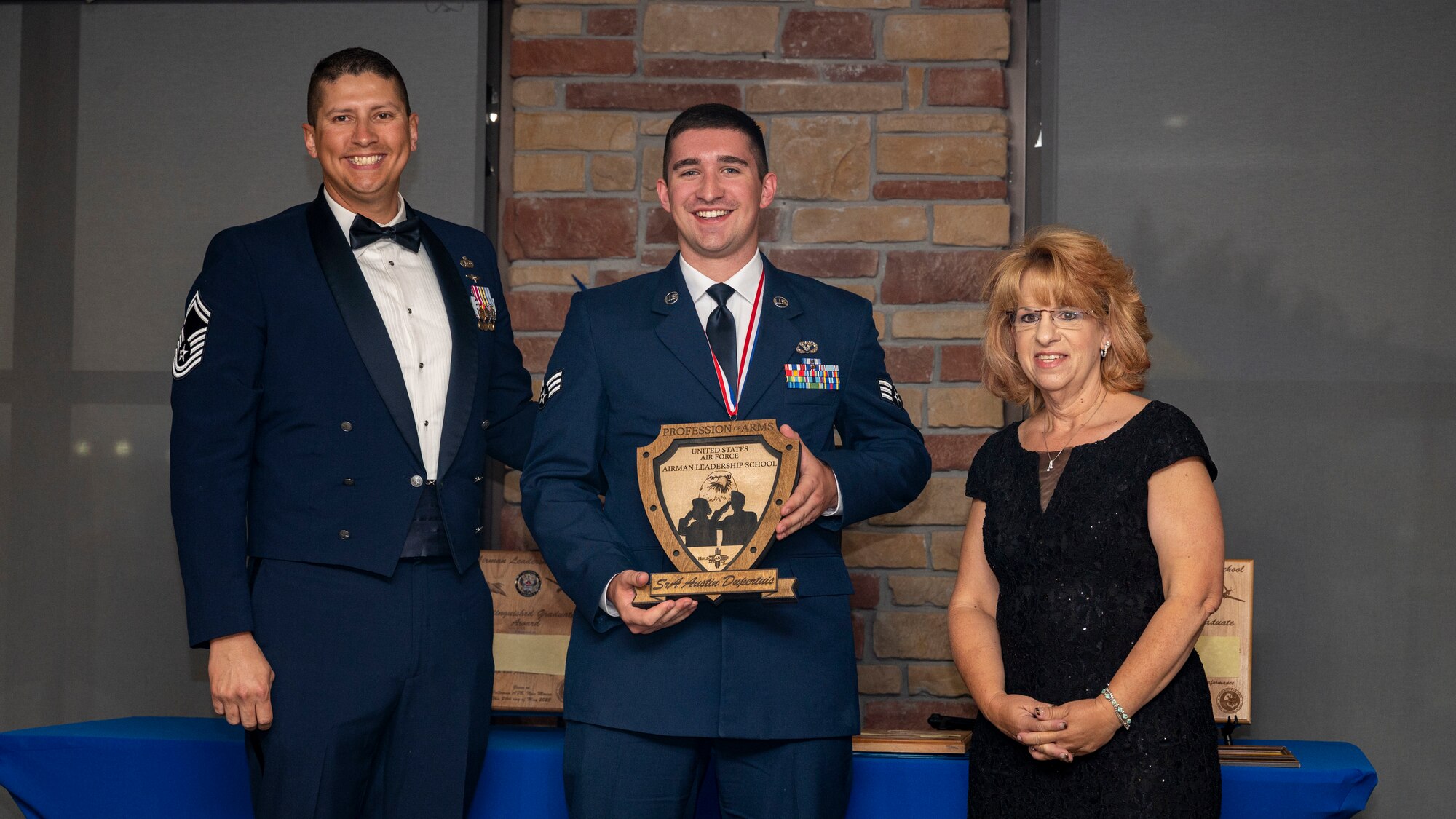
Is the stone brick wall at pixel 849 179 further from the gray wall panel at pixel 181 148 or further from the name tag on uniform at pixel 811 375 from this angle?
the name tag on uniform at pixel 811 375

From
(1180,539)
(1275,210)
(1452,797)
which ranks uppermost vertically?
(1275,210)

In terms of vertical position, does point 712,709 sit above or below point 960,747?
above

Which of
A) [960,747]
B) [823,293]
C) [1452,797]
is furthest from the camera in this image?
[1452,797]

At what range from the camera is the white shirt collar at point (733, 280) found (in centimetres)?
213

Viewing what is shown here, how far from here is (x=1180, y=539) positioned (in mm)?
1815

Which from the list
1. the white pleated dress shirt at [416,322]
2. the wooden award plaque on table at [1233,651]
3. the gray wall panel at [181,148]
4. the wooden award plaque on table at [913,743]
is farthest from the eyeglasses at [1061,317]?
the gray wall panel at [181,148]

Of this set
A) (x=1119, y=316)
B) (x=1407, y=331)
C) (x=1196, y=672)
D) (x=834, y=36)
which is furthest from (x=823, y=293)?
(x=1407, y=331)

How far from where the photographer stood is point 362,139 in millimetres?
2139

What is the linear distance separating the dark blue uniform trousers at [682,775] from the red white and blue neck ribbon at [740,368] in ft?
1.91

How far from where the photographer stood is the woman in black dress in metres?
1.80

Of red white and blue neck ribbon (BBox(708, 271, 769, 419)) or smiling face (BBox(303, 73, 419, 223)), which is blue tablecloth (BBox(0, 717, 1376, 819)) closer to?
red white and blue neck ribbon (BBox(708, 271, 769, 419))

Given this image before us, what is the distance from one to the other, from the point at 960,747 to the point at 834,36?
1.84 meters

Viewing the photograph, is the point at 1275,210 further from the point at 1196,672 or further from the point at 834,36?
the point at 1196,672

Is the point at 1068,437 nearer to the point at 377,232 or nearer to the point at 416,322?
the point at 416,322
